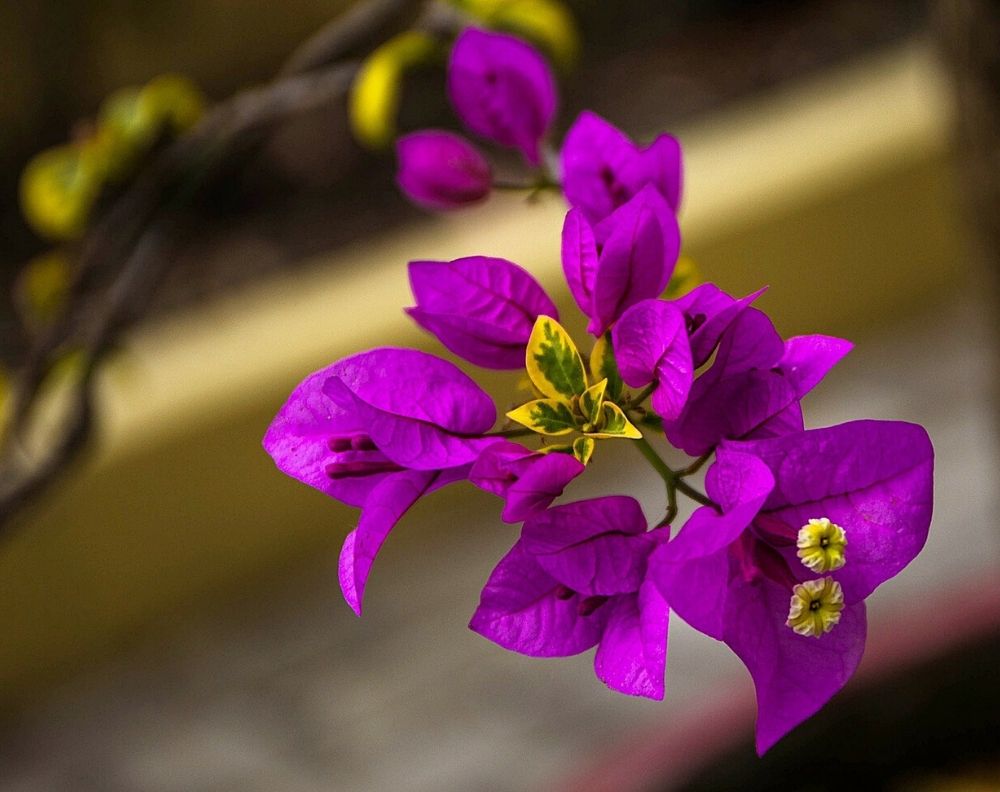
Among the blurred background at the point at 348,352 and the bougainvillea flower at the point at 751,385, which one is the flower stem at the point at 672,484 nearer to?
the bougainvillea flower at the point at 751,385

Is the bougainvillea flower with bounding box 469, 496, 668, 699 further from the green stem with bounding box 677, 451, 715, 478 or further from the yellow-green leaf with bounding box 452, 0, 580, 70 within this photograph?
the yellow-green leaf with bounding box 452, 0, 580, 70

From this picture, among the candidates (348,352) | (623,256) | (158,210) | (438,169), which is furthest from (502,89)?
(348,352)

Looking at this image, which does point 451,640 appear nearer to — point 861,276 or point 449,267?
point 861,276

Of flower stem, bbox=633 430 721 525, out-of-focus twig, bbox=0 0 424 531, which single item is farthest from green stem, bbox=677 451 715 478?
out-of-focus twig, bbox=0 0 424 531

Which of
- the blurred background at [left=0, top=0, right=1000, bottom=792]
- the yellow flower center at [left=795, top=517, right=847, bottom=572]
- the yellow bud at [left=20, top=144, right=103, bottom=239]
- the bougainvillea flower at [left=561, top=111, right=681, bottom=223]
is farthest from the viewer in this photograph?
the blurred background at [left=0, top=0, right=1000, bottom=792]

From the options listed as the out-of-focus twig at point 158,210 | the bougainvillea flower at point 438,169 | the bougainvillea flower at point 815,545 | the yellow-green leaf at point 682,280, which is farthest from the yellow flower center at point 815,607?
the out-of-focus twig at point 158,210

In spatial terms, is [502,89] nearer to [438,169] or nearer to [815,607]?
[438,169]

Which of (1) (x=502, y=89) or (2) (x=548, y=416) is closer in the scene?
(2) (x=548, y=416)
